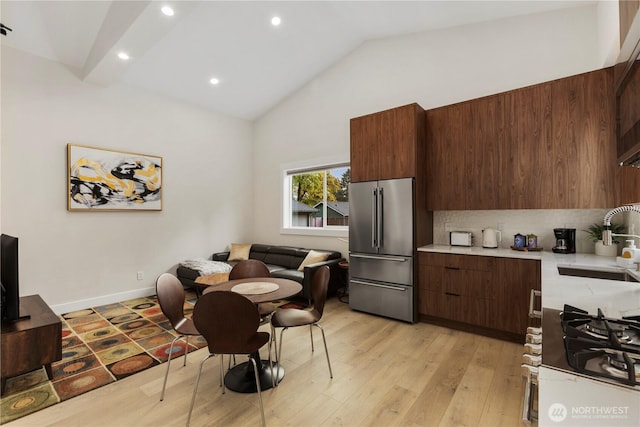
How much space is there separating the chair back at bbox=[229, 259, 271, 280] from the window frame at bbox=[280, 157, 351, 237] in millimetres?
2059

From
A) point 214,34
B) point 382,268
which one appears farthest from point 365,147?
point 214,34

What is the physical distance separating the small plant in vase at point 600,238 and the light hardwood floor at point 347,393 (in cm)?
125

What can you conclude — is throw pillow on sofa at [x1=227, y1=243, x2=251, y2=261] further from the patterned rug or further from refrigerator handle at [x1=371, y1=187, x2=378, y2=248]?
refrigerator handle at [x1=371, y1=187, x2=378, y2=248]

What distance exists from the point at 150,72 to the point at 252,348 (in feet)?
14.1

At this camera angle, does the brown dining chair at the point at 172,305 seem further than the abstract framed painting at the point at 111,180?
No

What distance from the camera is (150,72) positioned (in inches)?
168

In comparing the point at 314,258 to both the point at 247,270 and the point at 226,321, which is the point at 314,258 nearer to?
the point at 247,270

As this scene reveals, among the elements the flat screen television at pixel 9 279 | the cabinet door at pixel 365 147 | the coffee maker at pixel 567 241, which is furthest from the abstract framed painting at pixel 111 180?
the coffee maker at pixel 567 241

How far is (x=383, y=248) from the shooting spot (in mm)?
3654

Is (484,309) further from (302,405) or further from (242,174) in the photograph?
(242,174)

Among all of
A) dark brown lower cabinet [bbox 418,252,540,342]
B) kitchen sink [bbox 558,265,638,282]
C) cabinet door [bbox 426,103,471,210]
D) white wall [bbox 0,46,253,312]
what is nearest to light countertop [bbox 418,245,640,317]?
kitchen sink [bbox 558,265,638,282]

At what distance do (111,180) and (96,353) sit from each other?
8.13 ft

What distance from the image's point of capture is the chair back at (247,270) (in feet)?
9.73

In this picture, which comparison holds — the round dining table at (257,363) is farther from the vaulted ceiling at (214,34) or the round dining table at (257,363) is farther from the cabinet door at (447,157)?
the vaulted ceiling at (214,34)
